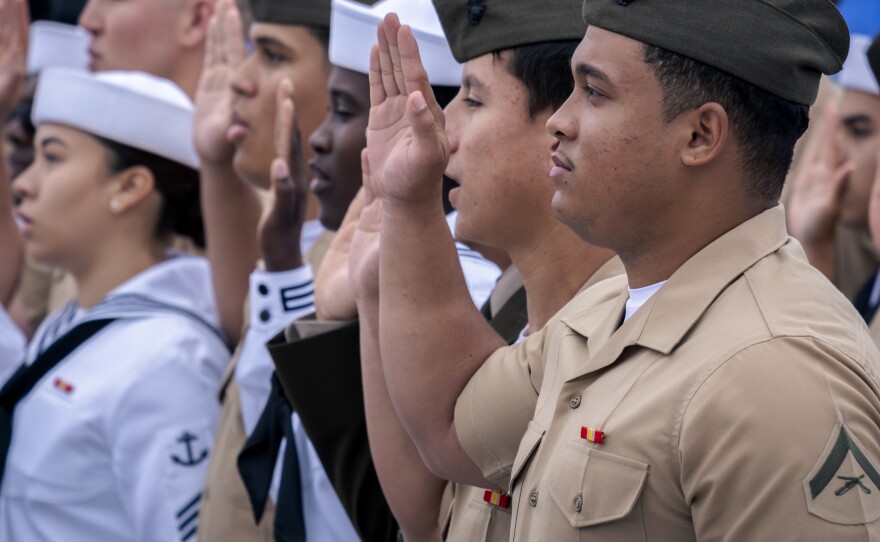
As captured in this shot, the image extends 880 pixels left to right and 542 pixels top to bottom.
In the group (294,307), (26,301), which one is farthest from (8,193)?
(294,307)

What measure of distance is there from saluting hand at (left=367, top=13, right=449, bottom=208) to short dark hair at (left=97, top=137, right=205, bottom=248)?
218 cm

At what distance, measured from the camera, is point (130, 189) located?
14.5 ft

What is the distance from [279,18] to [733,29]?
2.56 m

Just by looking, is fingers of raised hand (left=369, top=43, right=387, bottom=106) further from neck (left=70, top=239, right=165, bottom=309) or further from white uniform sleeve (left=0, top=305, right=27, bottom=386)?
white uniform sleeve (left=0, top=305, right=27, bottom=386)

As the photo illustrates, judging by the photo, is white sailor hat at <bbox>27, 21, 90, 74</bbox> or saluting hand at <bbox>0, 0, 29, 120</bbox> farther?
white sailor hat at <bbox>27, 21, 90, 74</bbox>

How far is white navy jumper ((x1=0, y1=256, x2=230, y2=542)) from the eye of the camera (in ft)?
12.5

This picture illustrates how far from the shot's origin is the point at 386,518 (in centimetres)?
296

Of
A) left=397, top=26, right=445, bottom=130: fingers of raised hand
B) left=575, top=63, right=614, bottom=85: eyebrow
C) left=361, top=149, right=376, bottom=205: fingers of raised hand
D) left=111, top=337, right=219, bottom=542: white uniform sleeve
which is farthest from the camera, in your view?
left=111, top=337, right=219, bottom=542: white uniform sleeve

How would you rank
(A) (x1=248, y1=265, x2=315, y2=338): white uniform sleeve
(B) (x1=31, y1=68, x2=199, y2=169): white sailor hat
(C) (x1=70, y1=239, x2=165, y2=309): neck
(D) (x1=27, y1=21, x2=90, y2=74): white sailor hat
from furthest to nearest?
(D) (x1=27, y1=21, x2=90, y2=74): white sailor hat
(B) (x1=31, y1=68, x2=199, y2=169): white sailor hat
(C) (x1=70, y1=239, x2=165, y2=309): neck
(A) (x1=248, y1=265, x2=315, y2=338): white uniform sleeve

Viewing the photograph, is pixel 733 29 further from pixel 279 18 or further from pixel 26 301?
pixel 26 301

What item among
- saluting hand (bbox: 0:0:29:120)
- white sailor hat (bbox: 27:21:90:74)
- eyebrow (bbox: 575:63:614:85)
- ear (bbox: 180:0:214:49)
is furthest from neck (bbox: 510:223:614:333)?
white sailor hat (bbox: 27:21:90:74)

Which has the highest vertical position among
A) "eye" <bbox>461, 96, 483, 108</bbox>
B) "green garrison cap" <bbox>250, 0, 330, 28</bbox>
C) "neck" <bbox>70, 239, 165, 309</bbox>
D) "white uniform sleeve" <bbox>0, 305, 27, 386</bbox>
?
"eye" <bbox>461, 96, 483, 108</bbox>

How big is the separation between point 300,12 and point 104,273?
1099mm

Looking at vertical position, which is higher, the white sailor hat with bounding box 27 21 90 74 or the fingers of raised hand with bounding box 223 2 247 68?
the fingers of raised hand with bounding box 223 2 247 68
